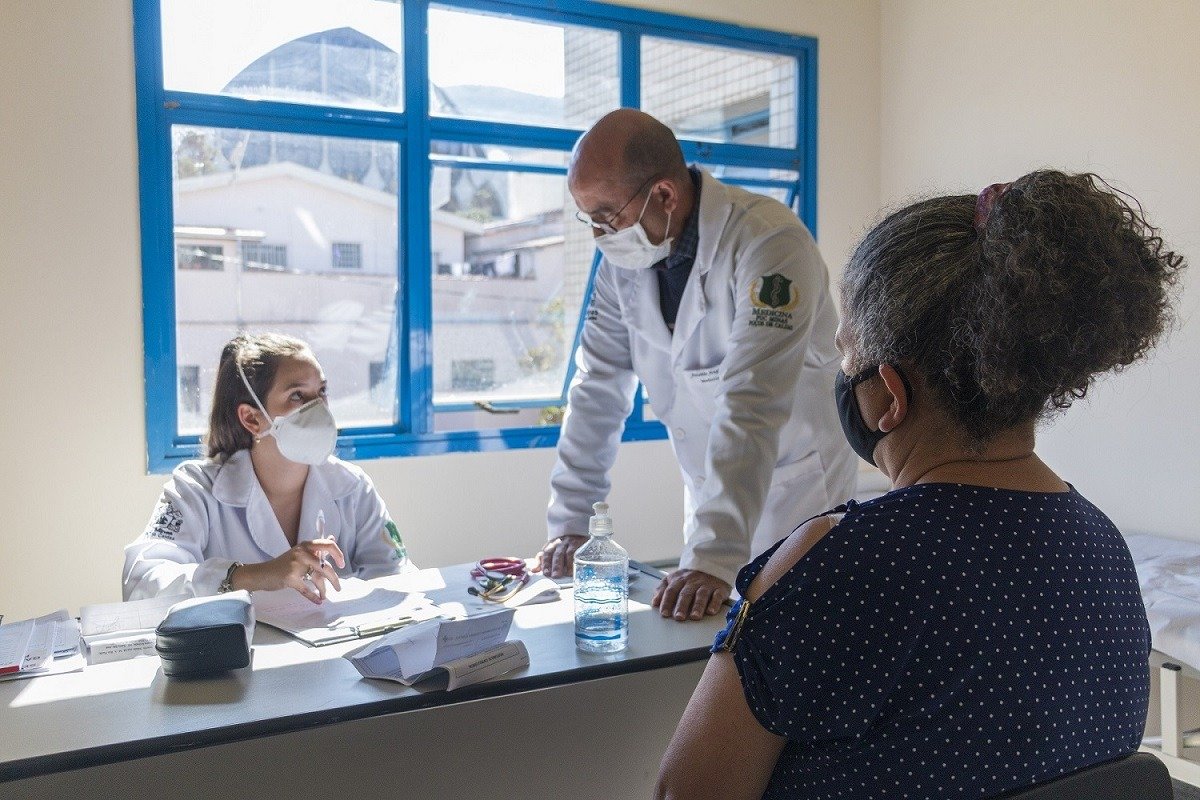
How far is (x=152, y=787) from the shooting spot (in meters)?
1.21

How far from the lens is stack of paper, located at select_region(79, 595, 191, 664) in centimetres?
155

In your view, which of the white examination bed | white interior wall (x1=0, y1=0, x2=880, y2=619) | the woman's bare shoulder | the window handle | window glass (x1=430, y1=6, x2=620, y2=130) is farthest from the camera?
the window handle

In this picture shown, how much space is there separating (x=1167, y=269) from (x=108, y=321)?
10.8 ft

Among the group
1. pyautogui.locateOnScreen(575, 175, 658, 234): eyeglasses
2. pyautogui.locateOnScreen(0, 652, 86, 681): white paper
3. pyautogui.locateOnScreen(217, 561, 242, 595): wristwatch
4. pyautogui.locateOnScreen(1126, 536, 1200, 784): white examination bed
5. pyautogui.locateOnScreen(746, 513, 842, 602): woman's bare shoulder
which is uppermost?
pyautogui.locateOnScreen(575, 175, 658, 234): eyeglasses

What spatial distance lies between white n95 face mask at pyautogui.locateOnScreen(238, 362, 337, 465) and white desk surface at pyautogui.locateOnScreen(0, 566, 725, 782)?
555 millimetres

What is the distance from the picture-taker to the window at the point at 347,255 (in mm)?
3793

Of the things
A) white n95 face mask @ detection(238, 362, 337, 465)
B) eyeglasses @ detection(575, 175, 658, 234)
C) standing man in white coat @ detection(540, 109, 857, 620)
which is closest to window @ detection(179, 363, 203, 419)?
white n95 face mask @ detection(238, 362, 337, 465)

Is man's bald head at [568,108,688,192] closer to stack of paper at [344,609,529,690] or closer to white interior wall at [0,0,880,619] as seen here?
stack of paper at [344,609,529,690]

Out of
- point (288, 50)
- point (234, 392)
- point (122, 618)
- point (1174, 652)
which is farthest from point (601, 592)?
point (288, 50)

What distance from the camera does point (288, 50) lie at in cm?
363

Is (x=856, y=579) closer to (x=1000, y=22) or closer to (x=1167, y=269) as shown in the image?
(x=1167, y=269)

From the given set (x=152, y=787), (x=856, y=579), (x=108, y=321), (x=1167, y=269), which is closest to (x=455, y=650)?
(x=152, y=787)

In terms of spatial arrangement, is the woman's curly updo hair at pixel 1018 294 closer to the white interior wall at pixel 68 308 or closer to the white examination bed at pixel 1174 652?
the white examination bed at pixel 1174 652

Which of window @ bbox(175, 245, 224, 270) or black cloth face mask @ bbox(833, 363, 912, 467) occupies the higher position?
window @ bbox(175, 245, 224, 270)
